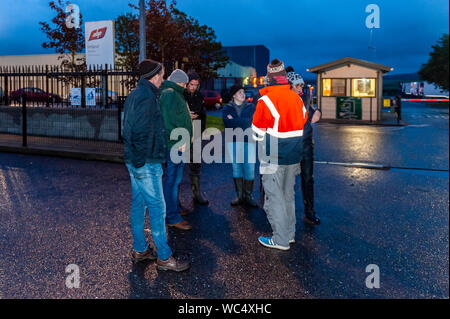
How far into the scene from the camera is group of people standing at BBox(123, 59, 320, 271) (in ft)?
12.3

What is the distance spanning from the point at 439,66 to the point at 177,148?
74939 millimetres

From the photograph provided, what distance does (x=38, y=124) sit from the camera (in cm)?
1467

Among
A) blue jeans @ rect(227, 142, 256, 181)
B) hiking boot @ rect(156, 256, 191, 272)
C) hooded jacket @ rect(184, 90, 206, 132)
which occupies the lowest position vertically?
Answer: hiking boot @ rect(156, 256, 191, 272)

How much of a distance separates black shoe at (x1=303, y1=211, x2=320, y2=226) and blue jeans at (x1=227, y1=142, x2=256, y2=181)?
1041 millimetres

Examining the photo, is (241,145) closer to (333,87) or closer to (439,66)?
(333,87)

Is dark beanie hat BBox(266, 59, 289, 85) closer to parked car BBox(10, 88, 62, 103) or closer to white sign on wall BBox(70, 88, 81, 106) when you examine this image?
white sign on wall BBox(70, 88, 81, 106)

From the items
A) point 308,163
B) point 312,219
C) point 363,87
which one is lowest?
point 312,219

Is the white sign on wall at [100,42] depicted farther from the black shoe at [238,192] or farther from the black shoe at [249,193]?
the black shoe at [249,193]

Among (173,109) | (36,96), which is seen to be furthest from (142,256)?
(36,96)

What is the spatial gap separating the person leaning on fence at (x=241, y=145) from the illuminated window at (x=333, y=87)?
78.6 feet

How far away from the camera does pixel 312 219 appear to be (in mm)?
5359

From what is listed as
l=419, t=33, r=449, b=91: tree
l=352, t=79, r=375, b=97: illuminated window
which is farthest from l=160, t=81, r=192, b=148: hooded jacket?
l=419, t=33, r=449, b=91: tree
